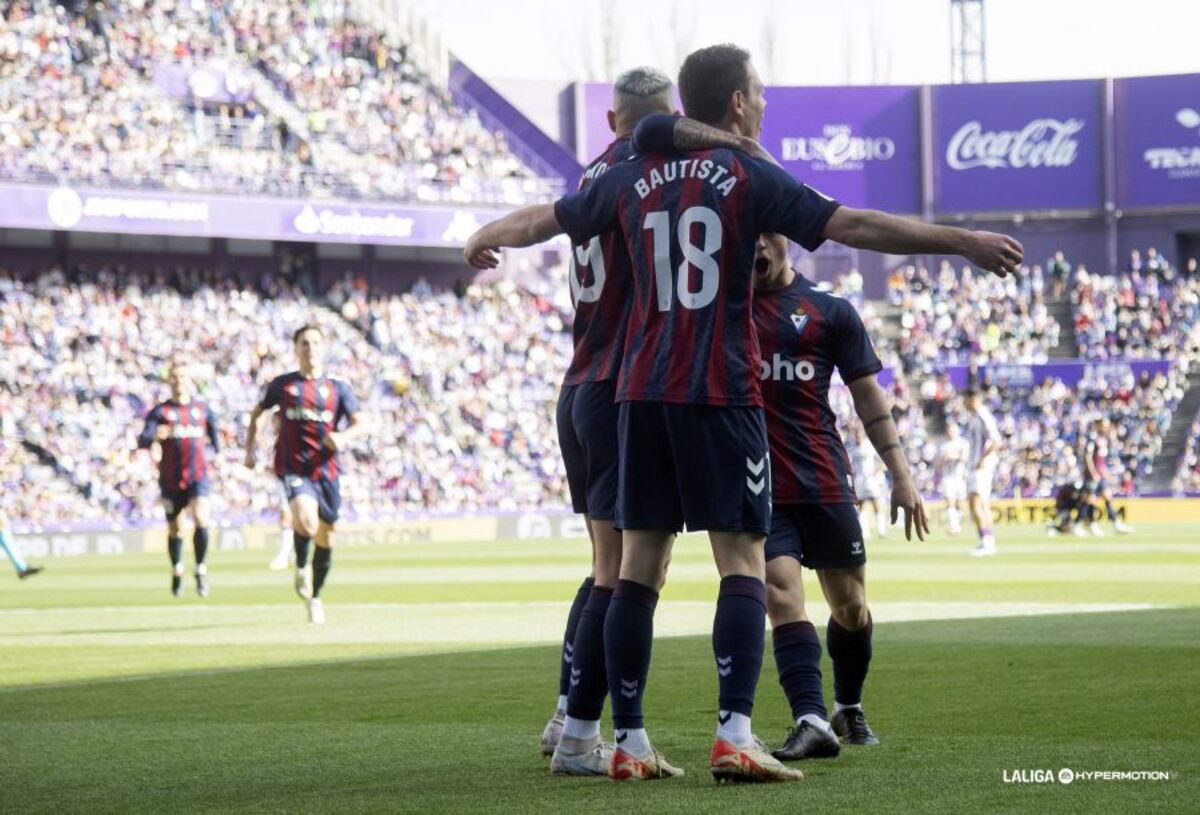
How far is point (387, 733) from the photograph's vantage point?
8.11 meters

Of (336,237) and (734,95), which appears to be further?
(336,237)

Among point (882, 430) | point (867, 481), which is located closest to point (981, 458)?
point (867, 481)

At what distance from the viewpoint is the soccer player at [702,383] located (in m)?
6.26

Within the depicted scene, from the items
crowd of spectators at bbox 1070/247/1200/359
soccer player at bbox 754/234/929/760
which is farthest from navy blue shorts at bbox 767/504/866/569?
crowd of spectators at bbox 1070/247/1200/359

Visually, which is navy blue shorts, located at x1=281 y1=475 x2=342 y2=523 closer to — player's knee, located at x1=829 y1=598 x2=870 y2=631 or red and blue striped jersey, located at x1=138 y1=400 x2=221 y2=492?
red and blue striped jersey, located at x1=138 y1=400 x2=221 y2=492

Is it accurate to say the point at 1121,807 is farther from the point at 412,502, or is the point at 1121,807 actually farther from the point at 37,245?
the point at 37,245

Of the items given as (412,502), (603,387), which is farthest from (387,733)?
(412,502)

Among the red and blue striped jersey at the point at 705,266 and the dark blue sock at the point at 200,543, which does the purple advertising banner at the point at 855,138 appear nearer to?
the dark blue sock at the point at 200,543

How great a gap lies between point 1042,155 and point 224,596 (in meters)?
45.3

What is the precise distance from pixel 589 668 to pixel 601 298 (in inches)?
50.8

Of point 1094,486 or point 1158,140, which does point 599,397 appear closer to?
point 1094,486

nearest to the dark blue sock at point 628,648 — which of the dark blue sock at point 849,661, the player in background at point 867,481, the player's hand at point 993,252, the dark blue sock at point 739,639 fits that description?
the dark blue sock at point 739,639

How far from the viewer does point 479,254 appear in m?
6.95

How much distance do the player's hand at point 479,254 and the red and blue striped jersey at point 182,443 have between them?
46.7ft
